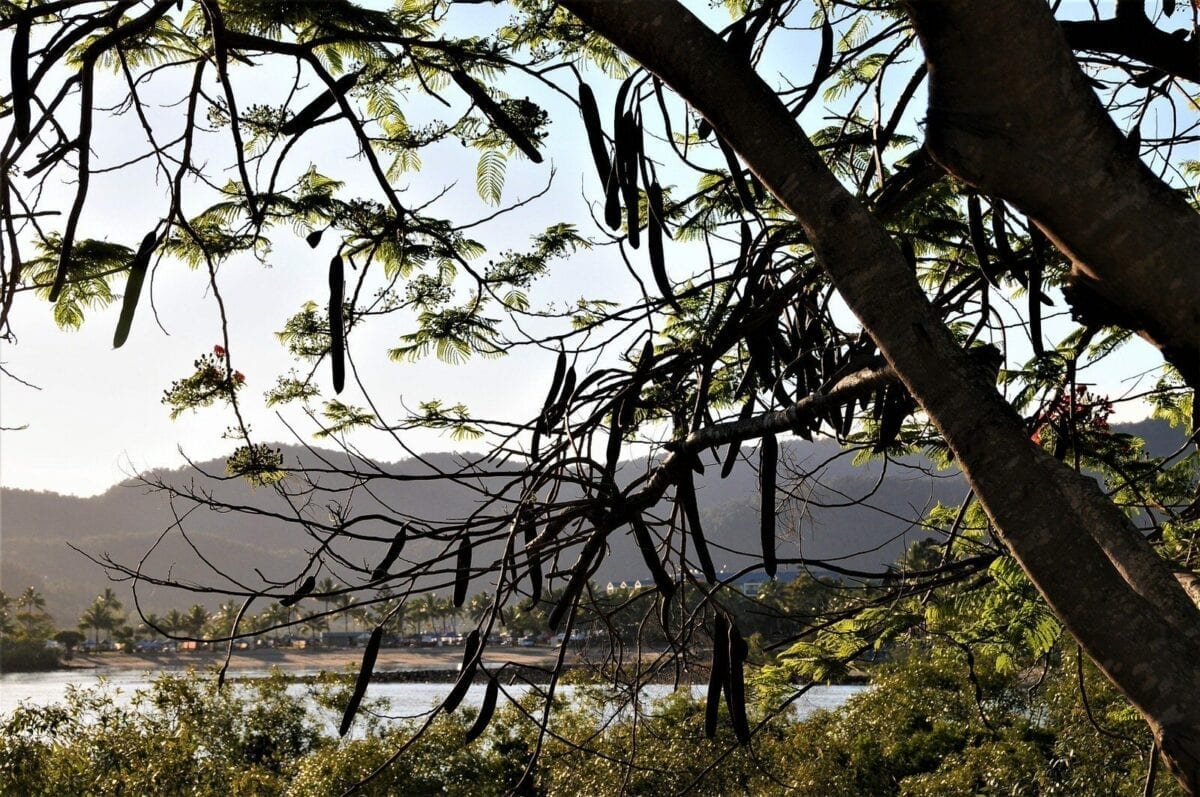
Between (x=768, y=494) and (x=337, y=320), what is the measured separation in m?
0.78

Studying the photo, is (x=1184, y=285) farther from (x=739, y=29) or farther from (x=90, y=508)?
(x=90, y=508)

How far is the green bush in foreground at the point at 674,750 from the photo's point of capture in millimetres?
8828

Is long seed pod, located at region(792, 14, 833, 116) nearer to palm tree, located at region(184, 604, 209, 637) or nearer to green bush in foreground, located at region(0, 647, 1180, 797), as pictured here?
green bush in foreground, located at region(0, 647, 1180, 797)

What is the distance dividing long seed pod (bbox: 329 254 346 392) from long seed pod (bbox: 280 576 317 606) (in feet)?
1.12

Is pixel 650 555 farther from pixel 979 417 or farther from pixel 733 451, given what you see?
pixel 979 417

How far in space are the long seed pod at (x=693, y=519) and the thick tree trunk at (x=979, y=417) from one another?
549mm

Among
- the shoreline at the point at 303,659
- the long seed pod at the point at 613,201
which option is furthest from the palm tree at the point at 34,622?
the long seed pod at the point at 613,201

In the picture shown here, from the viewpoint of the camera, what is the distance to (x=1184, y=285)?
128 cm

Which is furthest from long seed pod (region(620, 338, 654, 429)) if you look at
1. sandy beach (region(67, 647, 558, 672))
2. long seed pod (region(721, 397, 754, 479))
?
sandy beach (region(67, 647, 558, 672))

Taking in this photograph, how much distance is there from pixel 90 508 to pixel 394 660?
106 metres

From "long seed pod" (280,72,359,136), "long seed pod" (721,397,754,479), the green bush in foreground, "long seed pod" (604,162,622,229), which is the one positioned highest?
"long seed pod" (280,72,359,136)

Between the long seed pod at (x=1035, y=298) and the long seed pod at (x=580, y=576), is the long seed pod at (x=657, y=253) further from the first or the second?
the long seed pod at (x=1035, y=298)

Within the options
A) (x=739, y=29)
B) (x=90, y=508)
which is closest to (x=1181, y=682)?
(x=739, y=29)

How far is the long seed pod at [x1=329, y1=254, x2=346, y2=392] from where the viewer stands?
1880mm
